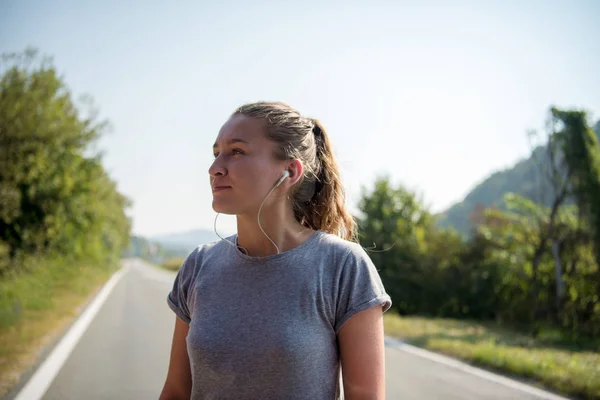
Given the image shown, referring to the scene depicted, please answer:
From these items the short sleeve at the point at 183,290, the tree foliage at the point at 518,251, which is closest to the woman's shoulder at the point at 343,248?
the short sleeve at the point at 183,290

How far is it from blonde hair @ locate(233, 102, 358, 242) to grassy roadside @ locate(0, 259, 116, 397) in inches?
190

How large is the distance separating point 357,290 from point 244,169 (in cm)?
52

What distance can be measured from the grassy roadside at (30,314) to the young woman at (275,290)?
4.68 m

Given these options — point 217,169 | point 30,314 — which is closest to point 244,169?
point 217,169

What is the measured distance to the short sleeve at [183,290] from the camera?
1.93 metres

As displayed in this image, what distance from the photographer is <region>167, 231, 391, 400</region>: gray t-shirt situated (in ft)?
5.25

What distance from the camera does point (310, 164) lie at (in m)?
1.93

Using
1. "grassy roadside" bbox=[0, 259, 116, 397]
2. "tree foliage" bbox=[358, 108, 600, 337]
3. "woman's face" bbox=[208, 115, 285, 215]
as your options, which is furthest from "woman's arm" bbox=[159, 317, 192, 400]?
"tree foliage" bbox=[358, 108, 600, 337]

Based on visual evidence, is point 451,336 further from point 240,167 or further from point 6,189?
point 6,189

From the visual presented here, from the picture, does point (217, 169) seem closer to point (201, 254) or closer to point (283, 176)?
point (283, 176)

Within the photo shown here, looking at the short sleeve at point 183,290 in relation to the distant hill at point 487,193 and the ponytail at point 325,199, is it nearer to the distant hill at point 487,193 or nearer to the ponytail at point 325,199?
the ponytail at point 325,199

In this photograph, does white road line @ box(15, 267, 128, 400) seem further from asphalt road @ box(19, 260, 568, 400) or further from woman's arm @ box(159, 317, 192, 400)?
woman's arm @ box(159, 317, 192, 400)

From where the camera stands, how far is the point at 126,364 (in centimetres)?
708

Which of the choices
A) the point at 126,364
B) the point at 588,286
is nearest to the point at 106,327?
the point at 126,364
